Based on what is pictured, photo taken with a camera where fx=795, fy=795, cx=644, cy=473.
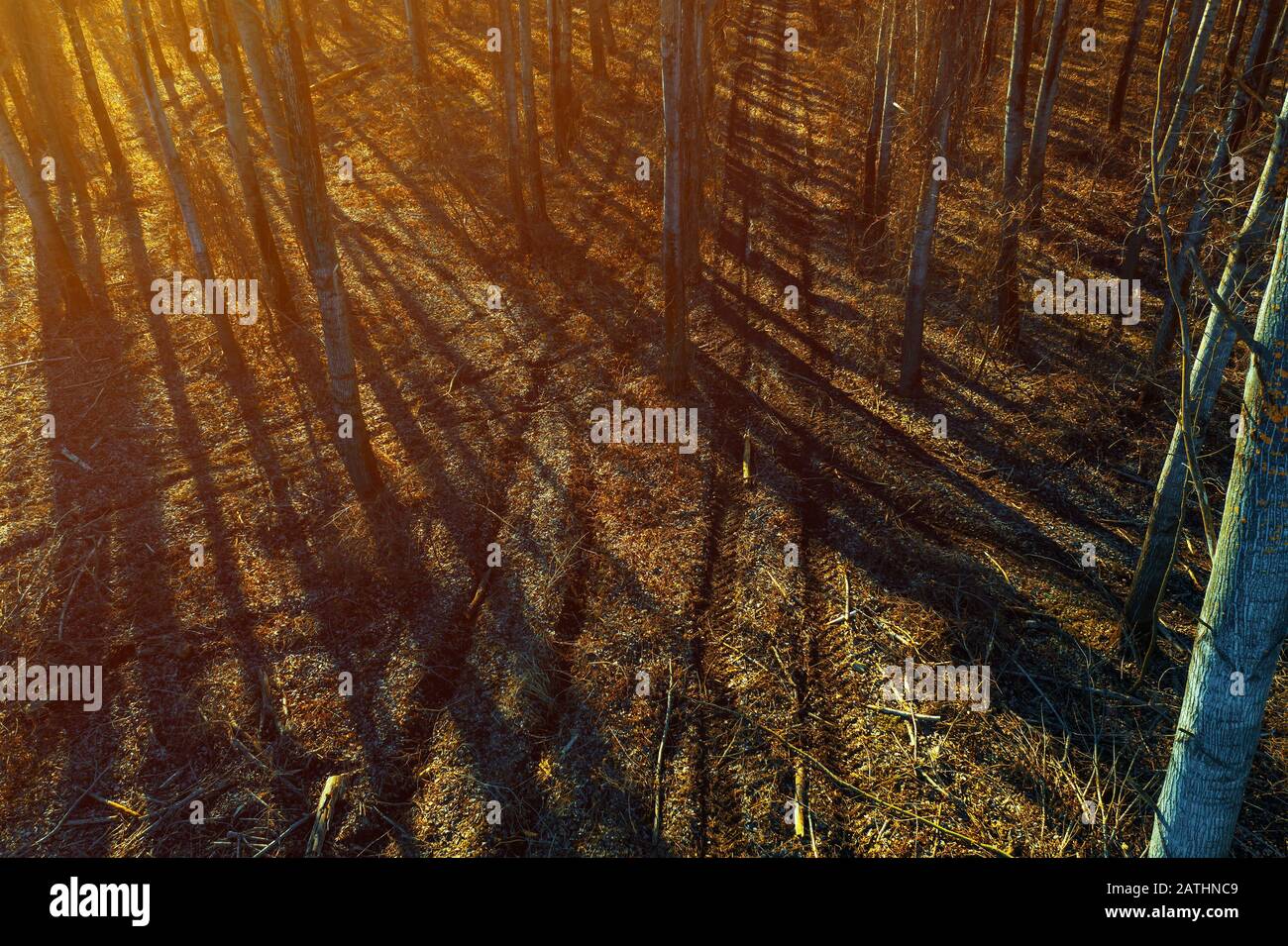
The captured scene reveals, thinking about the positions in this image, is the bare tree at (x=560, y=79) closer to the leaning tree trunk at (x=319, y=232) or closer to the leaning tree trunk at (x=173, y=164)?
the leaning tree trunk at (x=173, y=164)

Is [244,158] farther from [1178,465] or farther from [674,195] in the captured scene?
[1178,465]

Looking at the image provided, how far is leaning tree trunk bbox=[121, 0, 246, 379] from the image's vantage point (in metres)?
12.1

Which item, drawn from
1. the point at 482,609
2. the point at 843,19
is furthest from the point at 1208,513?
the point at 843,19

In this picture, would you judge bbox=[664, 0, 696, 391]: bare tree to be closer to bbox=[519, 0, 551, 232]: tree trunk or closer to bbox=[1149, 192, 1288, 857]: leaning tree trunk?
bbox=[519, 0, 551, 232]: tree trunk

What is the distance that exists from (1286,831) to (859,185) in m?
15.2

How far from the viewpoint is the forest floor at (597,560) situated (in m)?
7.03

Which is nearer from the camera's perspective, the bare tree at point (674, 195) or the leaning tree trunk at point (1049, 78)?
the bare tree at point (674, 195)

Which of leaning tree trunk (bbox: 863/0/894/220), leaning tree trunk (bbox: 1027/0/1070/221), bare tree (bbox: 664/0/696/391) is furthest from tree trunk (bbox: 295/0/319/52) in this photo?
leaning tree trunk (bbox: 1027/0/1070/221)

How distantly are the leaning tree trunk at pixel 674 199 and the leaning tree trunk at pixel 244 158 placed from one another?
714cm

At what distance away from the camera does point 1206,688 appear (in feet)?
13.8

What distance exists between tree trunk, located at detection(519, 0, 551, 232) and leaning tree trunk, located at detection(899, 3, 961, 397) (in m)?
8.85

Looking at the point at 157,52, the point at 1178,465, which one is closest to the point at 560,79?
the point at 157,52

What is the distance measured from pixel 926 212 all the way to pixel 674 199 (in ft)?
12.2

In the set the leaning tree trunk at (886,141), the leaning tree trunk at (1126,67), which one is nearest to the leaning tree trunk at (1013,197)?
the leaning tree trunk at (886,141)
